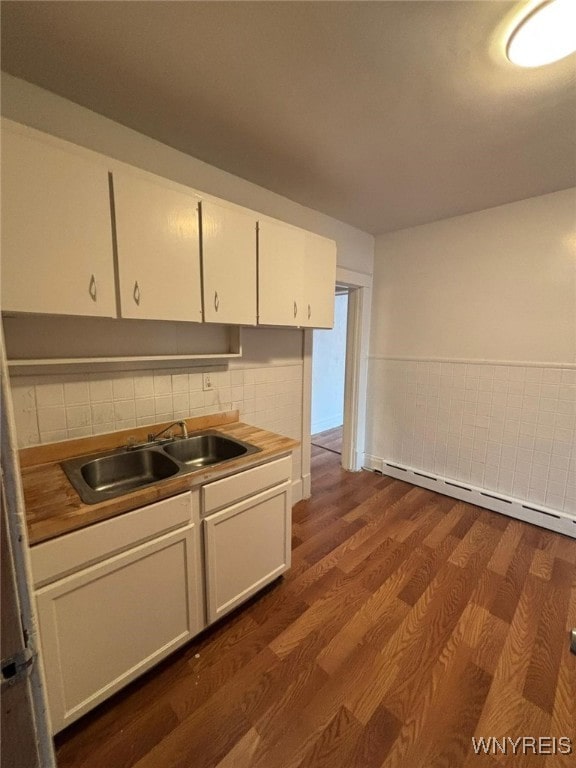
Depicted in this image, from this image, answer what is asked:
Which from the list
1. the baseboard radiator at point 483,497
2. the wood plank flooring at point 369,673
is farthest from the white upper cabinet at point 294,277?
the baseboard radiator at point 483,497

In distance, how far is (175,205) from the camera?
149cm

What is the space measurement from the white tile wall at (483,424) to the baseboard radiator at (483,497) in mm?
49

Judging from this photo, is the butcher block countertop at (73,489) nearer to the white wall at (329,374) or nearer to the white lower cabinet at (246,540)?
the white lower cabinet at (246,540)

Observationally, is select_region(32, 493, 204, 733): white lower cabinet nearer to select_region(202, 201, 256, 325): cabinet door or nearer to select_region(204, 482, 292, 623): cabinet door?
select_region(204, 482, 292, 623): cabinet door

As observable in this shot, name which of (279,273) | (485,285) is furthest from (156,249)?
(485,285)

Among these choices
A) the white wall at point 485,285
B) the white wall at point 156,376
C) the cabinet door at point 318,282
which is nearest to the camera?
the white wall at point 156,376

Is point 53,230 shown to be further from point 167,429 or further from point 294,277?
point 294,277

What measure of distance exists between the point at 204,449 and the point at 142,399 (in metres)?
0.47

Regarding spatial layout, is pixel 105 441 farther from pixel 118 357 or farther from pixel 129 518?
pixel 129 518

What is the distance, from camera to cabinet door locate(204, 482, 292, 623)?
60.2 inches

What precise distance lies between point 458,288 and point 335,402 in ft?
9.22

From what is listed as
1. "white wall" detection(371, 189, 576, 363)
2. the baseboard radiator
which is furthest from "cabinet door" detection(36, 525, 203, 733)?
"white wall" detection(371, 189, 576, 363)

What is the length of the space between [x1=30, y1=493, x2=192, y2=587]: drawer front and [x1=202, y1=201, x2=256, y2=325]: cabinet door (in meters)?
0.94

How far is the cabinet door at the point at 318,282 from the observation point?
2148mm
